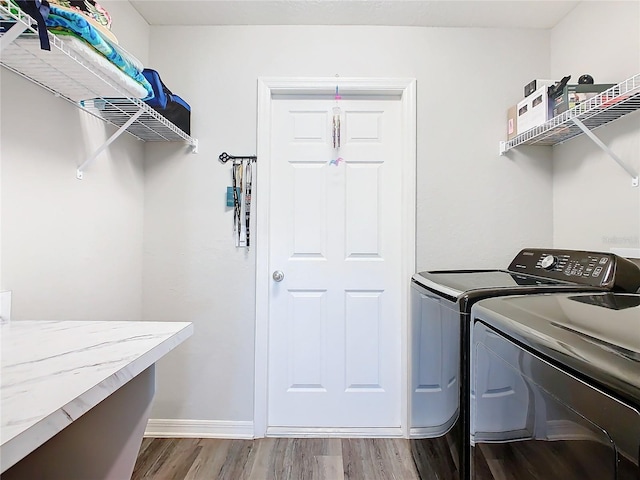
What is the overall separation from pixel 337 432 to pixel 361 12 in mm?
2262

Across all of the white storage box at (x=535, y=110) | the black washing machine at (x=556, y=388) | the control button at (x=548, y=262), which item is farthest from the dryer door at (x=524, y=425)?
the white storage box at (x=535, y=110)

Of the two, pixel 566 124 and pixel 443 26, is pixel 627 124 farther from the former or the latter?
pixel 443 26

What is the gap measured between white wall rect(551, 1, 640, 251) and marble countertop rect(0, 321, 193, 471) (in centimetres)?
177

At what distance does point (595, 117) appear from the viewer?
4.94ft

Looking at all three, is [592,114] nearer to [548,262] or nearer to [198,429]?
[548,262]

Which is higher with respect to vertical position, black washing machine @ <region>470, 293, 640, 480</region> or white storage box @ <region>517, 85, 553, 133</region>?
white storage box @ <region>517, 85, 553, 133</region>

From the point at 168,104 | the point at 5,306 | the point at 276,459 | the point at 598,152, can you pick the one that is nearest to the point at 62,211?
the point at 5,306

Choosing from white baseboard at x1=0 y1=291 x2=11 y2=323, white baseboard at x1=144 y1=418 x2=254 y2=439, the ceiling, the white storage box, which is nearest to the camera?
white baseboard at x1=0 y1=291 x2=11 y2=323

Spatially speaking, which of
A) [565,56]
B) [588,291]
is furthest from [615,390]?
[565,56]

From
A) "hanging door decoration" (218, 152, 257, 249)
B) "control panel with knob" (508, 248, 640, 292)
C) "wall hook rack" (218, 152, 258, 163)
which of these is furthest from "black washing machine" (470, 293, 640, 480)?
"wall hook rack" (218, 152, 258, 163)

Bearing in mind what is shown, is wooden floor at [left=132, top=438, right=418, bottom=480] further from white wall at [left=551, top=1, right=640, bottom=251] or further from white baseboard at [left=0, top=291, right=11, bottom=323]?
white wall at [left=551, top=1, right=640, bottom=251]

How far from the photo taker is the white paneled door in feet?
6.68

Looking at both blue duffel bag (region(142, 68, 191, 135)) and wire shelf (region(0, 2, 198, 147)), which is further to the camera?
blue duffel bag (region(142, 68, 191, 135))

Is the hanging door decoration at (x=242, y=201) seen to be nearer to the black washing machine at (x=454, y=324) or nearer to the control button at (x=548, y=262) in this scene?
the black washing machine at (x=454, y=324)
